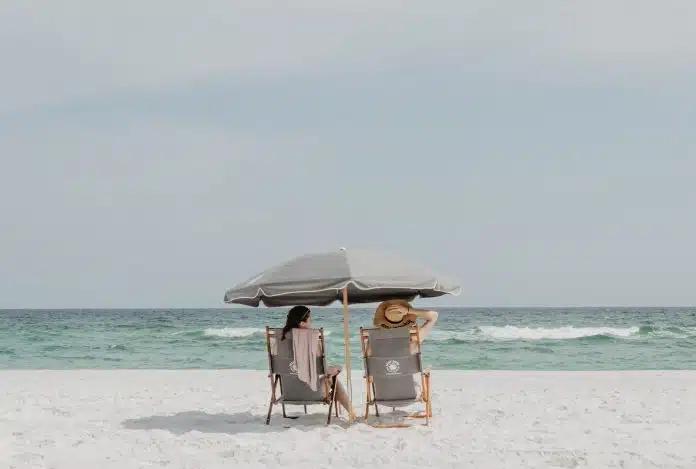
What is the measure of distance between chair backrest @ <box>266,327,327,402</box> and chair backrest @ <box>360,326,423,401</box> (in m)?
0.41

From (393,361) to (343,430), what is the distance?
714mm

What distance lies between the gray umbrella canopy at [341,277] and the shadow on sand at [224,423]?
111 cm

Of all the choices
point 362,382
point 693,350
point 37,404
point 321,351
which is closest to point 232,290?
point 321,351

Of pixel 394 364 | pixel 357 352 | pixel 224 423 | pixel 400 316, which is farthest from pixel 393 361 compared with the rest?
pixel 357 352

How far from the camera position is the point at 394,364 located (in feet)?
23.9

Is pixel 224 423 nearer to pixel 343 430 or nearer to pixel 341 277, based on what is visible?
pixel 343 430

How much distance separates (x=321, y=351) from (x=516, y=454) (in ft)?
6.41

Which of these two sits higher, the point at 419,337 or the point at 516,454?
the point at 419,337

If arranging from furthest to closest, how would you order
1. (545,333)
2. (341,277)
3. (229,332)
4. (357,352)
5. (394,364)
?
1. (229,332)
2. (545,333)
3. (357,352)
4. (394,364)
5. (341,277)

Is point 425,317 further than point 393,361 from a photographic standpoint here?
Yes

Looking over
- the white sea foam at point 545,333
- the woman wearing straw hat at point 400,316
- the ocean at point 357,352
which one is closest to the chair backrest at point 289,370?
the woman wearing straw hat at point 400,316

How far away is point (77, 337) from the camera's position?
117 feet

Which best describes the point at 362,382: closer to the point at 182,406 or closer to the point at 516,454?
the point at 182,406

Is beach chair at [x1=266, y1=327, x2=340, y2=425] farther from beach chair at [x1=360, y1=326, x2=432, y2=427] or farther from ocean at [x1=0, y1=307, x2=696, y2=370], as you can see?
ocean at [x1=0, y1=307, x2=696, y2=370]
